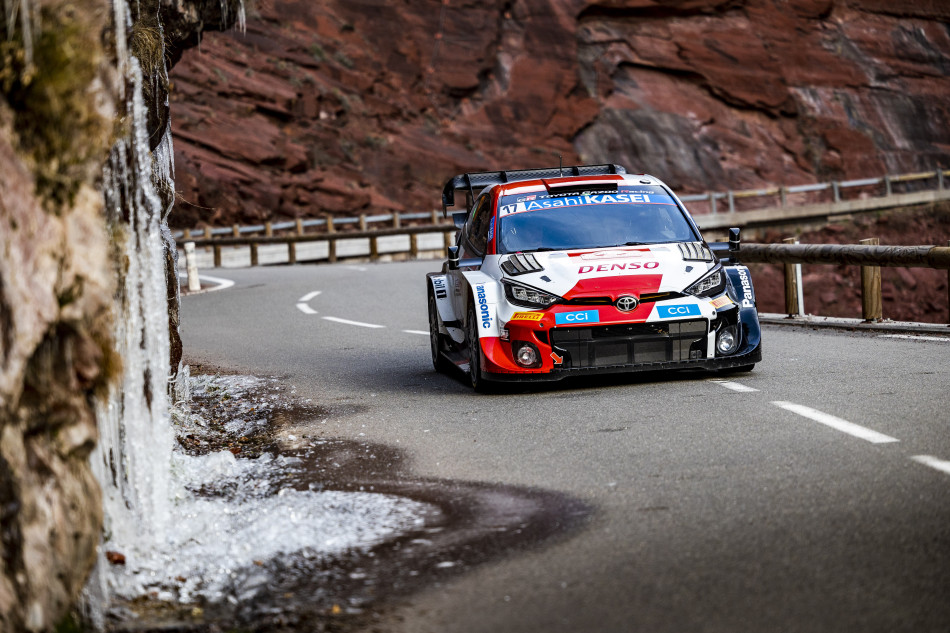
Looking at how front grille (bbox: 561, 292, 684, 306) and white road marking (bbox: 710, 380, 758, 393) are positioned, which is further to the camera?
front grille (bbox: 561, 292, 684, 306)

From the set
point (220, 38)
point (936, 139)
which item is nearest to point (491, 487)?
point (220, 38)

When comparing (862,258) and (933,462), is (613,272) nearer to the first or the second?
(933,462)

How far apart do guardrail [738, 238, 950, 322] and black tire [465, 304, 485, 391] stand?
Answer: 493 centimetres

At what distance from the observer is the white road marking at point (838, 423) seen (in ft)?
23.0

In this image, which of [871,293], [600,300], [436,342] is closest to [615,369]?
[600,300]

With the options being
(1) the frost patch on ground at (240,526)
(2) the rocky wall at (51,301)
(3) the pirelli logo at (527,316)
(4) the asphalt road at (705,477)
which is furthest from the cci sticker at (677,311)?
(2) the rocky wall at (51,301)

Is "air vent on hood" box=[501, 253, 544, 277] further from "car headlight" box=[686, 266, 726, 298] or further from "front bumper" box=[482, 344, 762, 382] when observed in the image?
"car headlight" box=[686, 266, 726, 298]

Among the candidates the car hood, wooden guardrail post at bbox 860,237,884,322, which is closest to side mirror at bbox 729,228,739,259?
the car hood

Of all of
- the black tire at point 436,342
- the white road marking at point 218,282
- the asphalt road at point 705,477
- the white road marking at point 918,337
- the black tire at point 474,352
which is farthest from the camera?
the white road marking at point 218,282

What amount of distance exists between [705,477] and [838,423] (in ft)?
5.30

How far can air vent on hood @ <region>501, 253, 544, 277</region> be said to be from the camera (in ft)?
32.5

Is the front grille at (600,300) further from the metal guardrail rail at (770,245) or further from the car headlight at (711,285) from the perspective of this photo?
the metal guardrail rail at (770,245)

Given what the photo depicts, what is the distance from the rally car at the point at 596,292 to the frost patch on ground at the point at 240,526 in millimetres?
2496

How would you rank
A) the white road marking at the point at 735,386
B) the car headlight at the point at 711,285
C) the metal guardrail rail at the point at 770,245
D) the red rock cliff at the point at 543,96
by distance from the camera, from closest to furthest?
the white road marking at the point at 735,386, the car headlight at the point at 711,285, the metal guardrail rail at the point at 770,245, the red rock cliff at the point at 543,96
